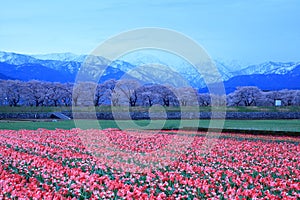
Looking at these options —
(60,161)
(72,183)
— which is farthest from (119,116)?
(72,183)

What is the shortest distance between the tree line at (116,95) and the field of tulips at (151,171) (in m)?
47.8

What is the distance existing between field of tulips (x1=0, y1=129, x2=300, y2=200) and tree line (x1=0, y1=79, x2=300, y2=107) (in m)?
47.8

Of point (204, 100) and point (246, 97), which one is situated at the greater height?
point (246, 97)

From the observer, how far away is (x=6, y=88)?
6159cm

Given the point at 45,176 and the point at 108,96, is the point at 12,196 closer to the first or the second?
the point at 45,176

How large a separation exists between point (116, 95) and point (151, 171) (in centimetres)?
5351

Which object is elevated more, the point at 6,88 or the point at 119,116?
the point at 6,88

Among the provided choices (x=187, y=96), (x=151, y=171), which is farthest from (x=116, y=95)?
(x=151, y=171)

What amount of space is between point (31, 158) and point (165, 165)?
10.8ft

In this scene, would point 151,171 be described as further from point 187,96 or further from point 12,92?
point 187,96

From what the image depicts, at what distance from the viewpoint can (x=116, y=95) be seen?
62.0 meters

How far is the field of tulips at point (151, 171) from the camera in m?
6.53

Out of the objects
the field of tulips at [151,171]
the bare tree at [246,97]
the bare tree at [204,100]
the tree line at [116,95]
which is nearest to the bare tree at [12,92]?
the tree line at [116,95]

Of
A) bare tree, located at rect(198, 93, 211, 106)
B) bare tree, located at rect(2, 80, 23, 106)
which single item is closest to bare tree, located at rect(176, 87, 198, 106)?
bare tree, located at rect(198, 93, 211, 106)
